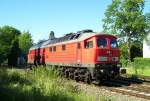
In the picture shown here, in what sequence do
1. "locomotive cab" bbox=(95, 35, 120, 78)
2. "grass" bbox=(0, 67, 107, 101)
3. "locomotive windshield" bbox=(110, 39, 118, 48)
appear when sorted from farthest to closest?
"locomotive windshield" bbox=(110, 39, 118, 48), "locomotive cab" bbox=(95, 35, 120, 78), "grass" bbox=(0, 67, 107, 101)

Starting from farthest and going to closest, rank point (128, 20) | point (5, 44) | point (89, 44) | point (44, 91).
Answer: point (5, 44)
point (128, 20)
point (89, 44)
point (44, 91)

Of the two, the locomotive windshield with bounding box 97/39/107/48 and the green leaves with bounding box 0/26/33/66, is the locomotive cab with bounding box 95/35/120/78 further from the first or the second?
the green leaves with bounding box 0/26/33/66

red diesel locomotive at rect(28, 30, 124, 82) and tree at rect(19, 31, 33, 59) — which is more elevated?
tree at rect(19, 31, 33, 59)

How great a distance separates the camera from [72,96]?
13344mm

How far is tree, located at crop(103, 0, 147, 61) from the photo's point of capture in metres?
70.1

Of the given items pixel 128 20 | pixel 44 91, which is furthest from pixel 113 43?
pixel 128 20

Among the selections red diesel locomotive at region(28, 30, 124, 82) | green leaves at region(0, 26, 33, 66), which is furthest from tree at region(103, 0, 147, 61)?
red diesel locomotive at region(28, 30, 124, 82)

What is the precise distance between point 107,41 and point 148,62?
76.0 ft

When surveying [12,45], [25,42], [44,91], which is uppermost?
[25,42]

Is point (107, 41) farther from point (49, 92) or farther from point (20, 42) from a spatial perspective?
point (20, 42)

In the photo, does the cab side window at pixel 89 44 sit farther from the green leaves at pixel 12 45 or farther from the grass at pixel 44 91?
the green leaves at pixel 12 45

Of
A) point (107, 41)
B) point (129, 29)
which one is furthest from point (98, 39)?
point (129, 29)

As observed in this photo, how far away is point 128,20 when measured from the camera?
232ft

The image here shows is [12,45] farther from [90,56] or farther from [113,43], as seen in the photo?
[90,56]
